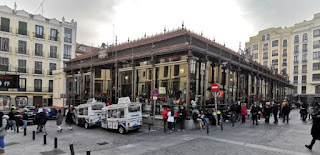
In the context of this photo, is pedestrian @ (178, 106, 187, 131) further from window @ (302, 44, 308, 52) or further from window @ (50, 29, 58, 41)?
window @ (302, 44, 308, 52)

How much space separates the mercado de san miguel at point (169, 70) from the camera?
15680mm

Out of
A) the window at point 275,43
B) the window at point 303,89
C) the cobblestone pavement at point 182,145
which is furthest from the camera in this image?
the window at point 275,43

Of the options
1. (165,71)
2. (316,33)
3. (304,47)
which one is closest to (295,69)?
(304,47)

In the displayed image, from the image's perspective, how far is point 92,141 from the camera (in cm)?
1105

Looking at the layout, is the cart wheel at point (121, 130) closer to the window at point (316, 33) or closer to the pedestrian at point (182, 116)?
the pedestrian at point (182, 116)

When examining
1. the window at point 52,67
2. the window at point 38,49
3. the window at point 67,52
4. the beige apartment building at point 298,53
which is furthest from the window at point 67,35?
the beige apartment building at point 298,53

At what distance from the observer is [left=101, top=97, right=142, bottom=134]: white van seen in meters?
12.8

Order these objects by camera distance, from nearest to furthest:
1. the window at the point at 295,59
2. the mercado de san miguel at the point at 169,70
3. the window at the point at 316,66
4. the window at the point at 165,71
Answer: the mercado de san miguel at the point at 169,70 → the window at the point at 165,71 → the window at the point at 316,66 → the window at the point at 295,59

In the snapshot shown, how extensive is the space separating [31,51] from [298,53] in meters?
68.7

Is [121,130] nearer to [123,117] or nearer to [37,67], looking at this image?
[123,117]

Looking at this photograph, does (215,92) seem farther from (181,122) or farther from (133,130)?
→ (133,130)

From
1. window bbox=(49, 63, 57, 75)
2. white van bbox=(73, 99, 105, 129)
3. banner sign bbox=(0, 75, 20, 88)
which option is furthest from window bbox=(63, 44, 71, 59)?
white van bbox=(73, 99, 105, 129)

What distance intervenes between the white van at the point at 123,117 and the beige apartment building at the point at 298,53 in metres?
43.0

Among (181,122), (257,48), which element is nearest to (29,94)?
(181,122)
